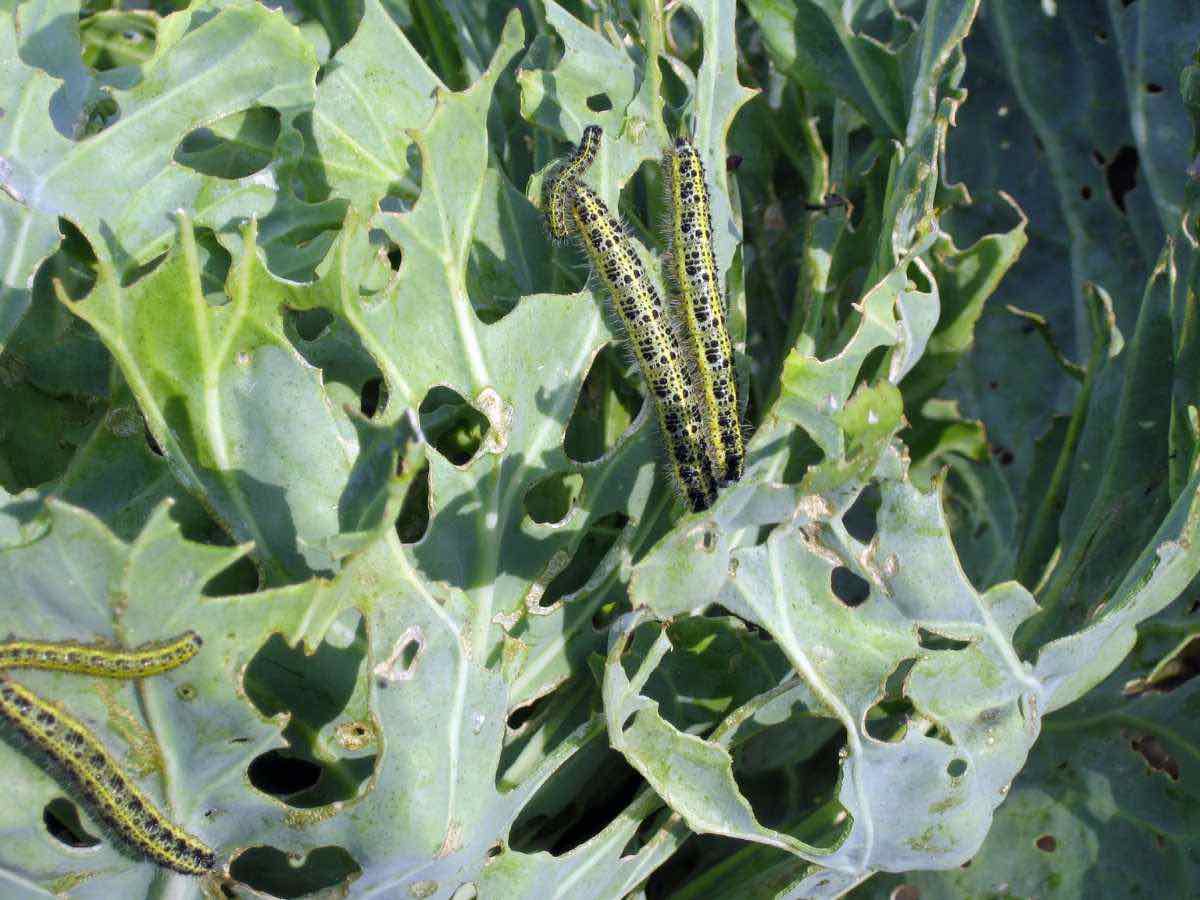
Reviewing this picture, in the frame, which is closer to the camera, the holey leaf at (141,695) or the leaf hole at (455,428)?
the holey leaf at (141,695)

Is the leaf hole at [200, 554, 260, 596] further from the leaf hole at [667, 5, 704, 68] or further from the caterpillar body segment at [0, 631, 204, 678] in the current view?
the leaf hole at [667, 5, 704, 68]

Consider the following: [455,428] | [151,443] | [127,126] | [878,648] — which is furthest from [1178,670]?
[127,126]

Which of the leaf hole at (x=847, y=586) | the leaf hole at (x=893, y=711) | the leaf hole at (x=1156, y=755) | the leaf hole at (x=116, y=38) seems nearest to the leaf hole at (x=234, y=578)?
the leaf hole at (x=893, y=711)

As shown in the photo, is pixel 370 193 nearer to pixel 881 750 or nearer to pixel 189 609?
pixel 189 609

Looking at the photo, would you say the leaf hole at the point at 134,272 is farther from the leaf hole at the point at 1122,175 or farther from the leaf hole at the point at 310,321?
the leaf hole at the point at 1122,175

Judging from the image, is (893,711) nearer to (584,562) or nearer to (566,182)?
(584,562)

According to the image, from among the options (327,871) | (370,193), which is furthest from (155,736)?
(370,193)
